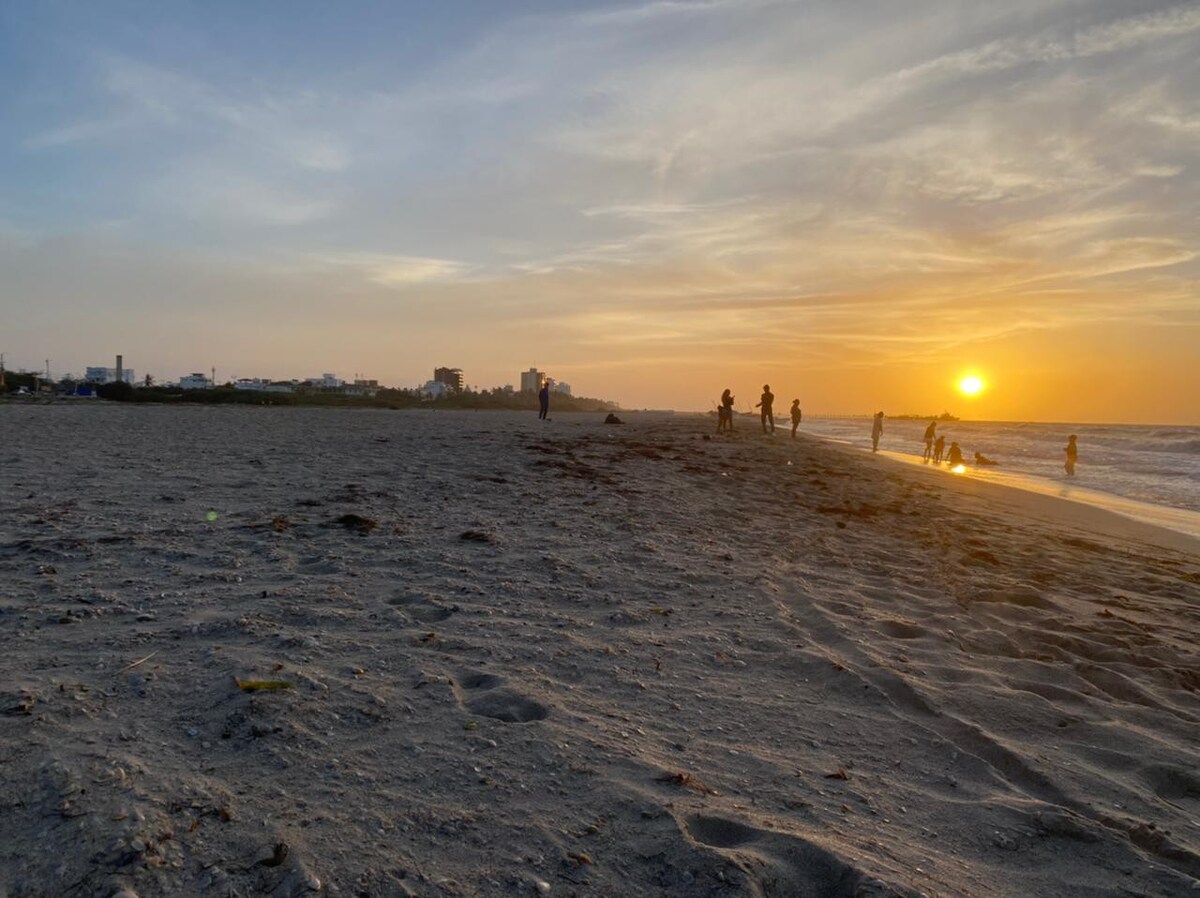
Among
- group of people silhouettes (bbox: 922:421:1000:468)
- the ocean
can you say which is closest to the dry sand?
the ocean

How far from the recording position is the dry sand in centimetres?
250

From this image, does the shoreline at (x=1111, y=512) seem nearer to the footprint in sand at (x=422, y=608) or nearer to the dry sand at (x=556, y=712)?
the dry sand at (x=556, y=712)

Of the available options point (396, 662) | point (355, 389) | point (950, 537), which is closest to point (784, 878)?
point (396, 662)

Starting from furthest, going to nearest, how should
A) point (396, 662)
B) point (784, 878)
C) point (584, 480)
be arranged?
1. point (584, 480)
2. point (396, 662)
3. point (784, 878)

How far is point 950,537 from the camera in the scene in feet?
32.9

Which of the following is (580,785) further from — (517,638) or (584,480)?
(584,480)

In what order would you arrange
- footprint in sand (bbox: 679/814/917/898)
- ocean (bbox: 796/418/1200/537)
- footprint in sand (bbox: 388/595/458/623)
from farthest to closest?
ocean (bbox: 796/418/1200/537), footprint in sand (bbox: 388/595/458/623), footprint in sand (bbox: 679/814/917/898)

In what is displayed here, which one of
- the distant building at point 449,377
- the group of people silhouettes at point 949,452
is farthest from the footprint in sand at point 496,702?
the distant building at point 449,377

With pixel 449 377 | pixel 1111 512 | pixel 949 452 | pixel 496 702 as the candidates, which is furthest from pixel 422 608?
pixel 449 377

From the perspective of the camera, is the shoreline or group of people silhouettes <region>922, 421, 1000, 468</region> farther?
group of people silhouettes <region>922, 421, 1000, 468</region>

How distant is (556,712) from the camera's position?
3.60m

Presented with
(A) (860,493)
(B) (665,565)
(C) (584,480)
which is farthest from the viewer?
(A) (860,493)

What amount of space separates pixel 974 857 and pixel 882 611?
3390 millimetres

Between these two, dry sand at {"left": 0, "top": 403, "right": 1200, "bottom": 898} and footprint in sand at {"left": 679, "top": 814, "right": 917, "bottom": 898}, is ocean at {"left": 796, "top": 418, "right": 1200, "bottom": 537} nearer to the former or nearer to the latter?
dry sand at {"left": 0, "top": 403, "right": 1200, "bottom": 898}
